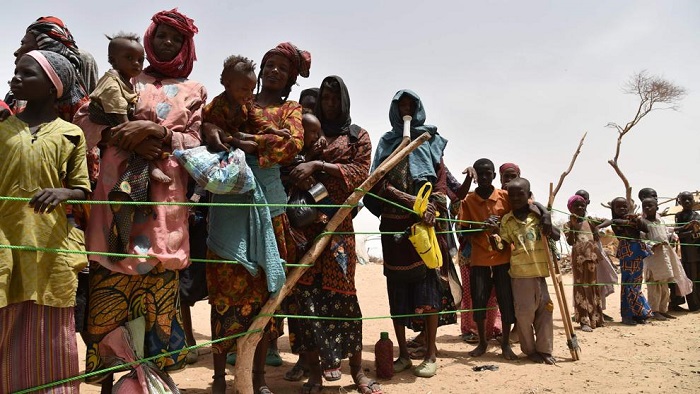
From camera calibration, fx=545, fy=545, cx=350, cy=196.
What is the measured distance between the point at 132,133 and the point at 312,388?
7.32 ft

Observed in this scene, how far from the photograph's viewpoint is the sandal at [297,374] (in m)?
4.57

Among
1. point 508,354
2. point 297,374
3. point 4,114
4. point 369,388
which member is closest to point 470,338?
point 508,354

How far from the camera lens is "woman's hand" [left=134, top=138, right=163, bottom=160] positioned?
3.08 metres

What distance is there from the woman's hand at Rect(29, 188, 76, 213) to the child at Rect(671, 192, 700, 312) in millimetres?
9307

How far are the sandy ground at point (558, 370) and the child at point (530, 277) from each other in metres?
0.26

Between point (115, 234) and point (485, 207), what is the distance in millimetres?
3895

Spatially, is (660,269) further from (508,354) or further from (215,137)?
(215,137)

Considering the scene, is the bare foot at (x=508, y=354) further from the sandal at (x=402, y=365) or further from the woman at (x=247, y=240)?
the woman at (x=247, y=240)

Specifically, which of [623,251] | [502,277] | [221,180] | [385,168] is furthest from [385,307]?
[221,180]

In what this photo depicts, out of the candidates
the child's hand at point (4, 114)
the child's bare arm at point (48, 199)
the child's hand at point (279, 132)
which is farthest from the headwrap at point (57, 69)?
the child's hand at point (279, 132)

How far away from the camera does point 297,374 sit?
4.60m

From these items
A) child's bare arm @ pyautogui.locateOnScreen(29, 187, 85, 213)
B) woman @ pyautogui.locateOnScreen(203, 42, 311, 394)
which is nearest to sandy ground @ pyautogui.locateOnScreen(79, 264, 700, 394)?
woman @ pyautogui.locateOnScreen(203, 42, 311, 394)

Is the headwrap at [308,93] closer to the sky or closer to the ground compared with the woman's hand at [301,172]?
closer to the sky

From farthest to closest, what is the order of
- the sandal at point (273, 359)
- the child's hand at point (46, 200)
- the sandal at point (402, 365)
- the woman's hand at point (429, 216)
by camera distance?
the sandal at point (273, 359) < the sandal at point (402, 365) < the woman's hand at point (429, 216) < the child's hand at point (46, 200)
